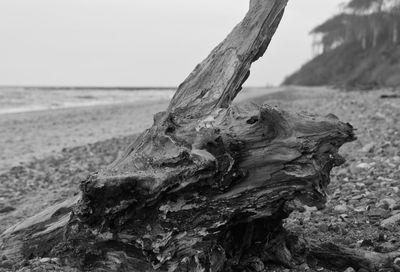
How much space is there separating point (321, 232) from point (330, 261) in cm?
70

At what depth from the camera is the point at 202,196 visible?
118 inches

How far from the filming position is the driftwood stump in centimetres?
291

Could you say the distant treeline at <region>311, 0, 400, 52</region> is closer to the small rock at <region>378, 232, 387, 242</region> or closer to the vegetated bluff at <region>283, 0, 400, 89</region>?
the vegetated bluff at <region>283, 0, 400, 89</region>

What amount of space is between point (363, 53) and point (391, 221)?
176ft

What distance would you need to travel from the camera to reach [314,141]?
3.13 meters

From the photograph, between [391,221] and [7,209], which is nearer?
[391,221]

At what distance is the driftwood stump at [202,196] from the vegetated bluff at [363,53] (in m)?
31.3

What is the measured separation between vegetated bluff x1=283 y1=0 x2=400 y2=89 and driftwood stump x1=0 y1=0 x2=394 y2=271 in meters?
31.3

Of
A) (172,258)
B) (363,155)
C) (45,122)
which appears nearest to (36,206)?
(172,258)

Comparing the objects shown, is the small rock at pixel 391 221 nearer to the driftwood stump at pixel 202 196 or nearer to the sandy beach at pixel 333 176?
the sandy beach at pixel 333 176

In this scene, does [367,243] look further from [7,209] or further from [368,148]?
[7,209]

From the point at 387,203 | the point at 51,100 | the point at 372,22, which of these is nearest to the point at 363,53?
the point at 372,22

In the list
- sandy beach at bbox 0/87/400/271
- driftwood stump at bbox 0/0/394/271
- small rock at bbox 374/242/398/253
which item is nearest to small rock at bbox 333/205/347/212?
sandy beach at bbox 0/87/400/271

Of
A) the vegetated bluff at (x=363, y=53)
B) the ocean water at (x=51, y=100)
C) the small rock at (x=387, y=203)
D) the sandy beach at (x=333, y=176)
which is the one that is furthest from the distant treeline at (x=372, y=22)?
the small rock at (x=387, y=203)
